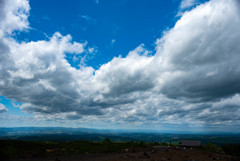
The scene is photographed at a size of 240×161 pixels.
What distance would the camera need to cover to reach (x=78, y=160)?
2858 cm

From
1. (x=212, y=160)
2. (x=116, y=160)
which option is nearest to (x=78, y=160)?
(x=116, y=160)

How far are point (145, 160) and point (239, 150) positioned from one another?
207ft

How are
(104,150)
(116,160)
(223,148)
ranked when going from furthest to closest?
(223,148) → (104,150) → (116,160)

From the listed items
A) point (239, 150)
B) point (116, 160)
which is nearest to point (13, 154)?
point (116, 160)

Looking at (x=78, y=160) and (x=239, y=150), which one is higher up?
(x=78, y=160)

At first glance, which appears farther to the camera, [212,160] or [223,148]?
[223,148]

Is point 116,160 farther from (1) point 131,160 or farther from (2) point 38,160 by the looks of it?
(2) point 38,160

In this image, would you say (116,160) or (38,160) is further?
(38,160)

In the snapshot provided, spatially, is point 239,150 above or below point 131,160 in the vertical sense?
below

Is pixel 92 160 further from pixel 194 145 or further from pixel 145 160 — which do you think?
pixel 194 145

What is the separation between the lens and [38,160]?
29.9 m

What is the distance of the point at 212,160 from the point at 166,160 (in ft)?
37.5

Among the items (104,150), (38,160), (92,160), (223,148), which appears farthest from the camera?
(223,148)

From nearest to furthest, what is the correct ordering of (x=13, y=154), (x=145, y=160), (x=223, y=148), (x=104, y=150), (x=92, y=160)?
(x=145, y=160)
(x=92, y=160)
(x=13, y=154)
(x=104, y=150)
(x=223, y=148)
